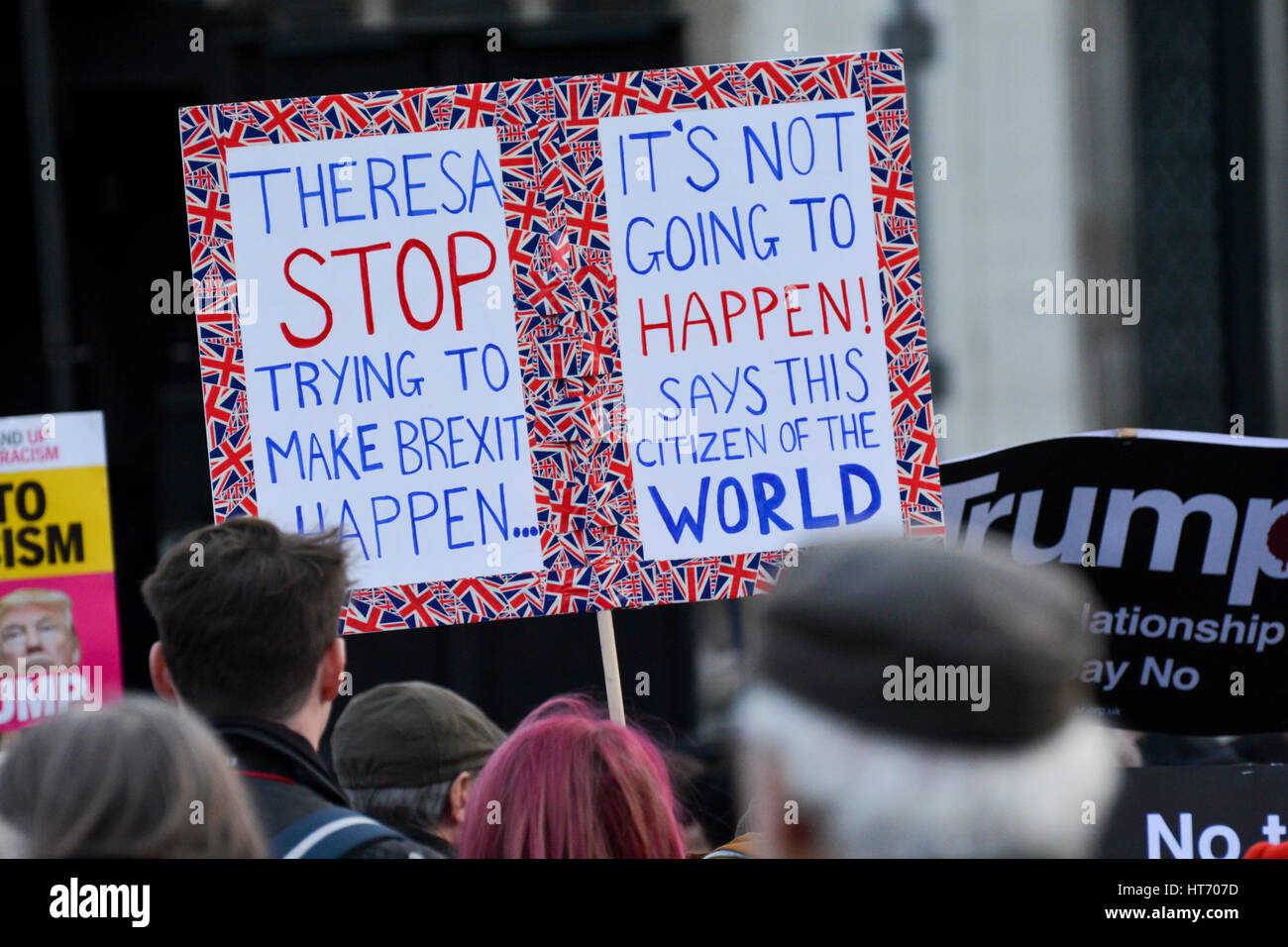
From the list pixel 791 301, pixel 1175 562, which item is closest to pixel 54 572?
pixel 791 301

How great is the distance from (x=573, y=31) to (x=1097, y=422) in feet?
9.81

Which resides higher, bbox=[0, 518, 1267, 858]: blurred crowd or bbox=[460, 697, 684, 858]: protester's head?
bbox=[0, 518, 1267, 858]: blurred crowd

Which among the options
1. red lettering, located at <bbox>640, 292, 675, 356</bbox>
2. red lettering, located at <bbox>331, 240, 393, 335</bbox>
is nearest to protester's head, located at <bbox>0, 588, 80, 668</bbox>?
red lettering, located at <bbox>331, 240, 393, 335</bbox>

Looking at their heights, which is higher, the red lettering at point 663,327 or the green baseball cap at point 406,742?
the red lettering at point 663,327

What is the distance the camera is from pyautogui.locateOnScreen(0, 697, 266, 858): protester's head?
1.47m

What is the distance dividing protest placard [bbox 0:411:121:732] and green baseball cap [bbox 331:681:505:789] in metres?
1.09

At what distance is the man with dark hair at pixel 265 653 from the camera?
1.92 metres

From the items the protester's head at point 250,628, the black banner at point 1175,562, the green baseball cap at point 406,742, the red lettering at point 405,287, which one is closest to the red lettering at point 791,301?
the black banner at point 1175,562

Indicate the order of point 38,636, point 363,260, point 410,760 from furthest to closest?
point 38,636 < point 363,260 < point 410,760

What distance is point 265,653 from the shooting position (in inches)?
81.1

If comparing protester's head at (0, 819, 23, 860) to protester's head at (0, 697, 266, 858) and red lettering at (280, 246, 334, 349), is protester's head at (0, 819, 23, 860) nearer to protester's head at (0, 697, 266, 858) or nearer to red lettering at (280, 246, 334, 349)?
protester's head at (0, 697, 266, 858)

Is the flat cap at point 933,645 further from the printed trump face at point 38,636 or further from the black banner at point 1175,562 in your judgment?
the printed trump face at point 38,636

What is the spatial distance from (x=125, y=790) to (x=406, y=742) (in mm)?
1025

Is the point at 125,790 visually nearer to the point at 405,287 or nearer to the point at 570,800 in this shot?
the point at 570,800
